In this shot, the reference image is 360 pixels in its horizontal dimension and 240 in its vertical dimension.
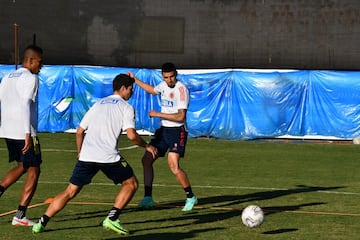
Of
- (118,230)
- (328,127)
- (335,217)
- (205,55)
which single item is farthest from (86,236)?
(205,55)

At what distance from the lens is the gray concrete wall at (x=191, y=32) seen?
30781mm

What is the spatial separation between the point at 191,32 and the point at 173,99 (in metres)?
17.6

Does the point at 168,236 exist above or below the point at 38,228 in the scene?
below

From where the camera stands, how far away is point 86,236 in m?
11.2

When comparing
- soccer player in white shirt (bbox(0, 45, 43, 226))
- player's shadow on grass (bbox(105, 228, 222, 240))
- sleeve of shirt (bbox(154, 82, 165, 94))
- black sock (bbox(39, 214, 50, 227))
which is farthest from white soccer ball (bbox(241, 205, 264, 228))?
sleeve of shirt (bbox(154, 82, 165, 94))

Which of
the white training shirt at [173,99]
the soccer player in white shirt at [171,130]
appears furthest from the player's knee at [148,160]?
the white training shirt at [173,99]

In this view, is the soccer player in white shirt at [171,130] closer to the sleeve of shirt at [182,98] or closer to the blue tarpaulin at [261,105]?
the sleeve of shirt at [182,98]

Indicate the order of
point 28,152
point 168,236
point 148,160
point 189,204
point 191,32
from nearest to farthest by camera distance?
point 168,236 → point 28,152 → point 189,204 → point 148,160 → point 191,32

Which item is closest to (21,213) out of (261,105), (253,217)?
(253,217)

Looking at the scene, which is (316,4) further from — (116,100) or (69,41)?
(116,100)

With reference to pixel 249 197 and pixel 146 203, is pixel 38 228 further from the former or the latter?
pixel 249 197

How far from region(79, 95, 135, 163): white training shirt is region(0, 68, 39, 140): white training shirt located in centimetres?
103

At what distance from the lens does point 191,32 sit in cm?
3141

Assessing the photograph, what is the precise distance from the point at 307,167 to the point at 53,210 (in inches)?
418
